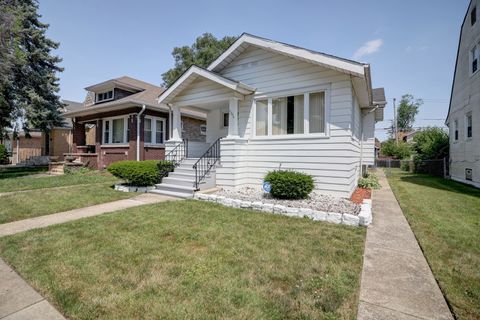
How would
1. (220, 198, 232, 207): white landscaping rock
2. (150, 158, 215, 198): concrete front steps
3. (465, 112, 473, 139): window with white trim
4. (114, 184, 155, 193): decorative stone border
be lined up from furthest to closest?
(465, 112, 473, 139): window with white trim < (114, 184, 155, 193): decorative stone border < (150, 158, 215, 198): concrete front steps < (220, 198, 232, 207): white landscaping rock

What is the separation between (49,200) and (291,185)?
6.90 metres

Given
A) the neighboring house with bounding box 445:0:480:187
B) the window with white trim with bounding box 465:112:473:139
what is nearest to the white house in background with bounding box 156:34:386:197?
the neighboring house with bounding box 445:0:480:187

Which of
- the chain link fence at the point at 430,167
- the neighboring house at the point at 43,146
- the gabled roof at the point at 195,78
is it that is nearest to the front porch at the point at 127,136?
the gabled roof at the point at 195,78

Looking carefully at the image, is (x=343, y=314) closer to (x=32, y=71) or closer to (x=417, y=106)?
(x=32, y=71)

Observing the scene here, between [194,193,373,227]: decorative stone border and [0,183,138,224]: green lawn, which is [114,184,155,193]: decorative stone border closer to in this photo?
[0,183,138,224]: green lawn

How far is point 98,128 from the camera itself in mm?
15367

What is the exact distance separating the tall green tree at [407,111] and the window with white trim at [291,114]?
2690 inches

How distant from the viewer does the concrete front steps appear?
787cm

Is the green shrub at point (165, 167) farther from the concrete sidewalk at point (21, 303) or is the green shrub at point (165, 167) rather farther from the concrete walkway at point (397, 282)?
the concrete walkway at point (397, 282)

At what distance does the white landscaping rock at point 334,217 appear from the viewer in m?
5.16

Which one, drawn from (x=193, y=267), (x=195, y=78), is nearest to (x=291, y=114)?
(x=195, y=78)

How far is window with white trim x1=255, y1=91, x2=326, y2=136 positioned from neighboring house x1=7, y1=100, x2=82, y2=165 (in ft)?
62.9

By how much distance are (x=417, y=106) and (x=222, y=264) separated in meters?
75.2

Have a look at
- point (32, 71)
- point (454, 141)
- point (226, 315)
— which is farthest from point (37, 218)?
point (454, 141)
